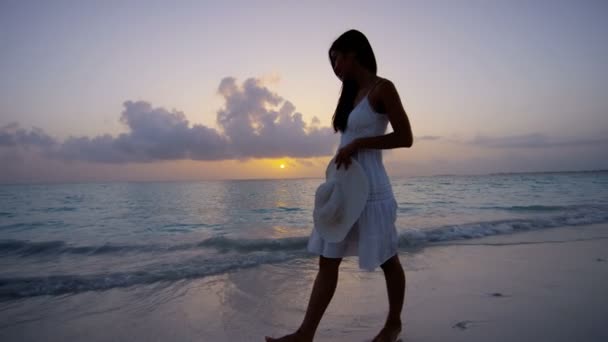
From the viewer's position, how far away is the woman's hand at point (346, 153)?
1.93 meters

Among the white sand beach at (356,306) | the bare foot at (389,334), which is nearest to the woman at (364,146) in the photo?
the bare foot at (389,334)

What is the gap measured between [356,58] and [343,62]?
3.1 inches

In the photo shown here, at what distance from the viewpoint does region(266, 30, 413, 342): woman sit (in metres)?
1.87

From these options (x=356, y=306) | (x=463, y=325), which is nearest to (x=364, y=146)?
(x=463, y=325)

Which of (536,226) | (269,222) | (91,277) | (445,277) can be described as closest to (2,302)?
(91,277)

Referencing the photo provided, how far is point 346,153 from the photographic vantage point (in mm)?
1958

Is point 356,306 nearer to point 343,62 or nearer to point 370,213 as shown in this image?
point 370,213

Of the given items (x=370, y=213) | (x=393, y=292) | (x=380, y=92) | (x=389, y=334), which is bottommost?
(x=389, y=334)

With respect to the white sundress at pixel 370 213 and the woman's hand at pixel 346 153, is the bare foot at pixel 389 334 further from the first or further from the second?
the woman's hand at pixel 346 153

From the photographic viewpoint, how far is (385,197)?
199 cm

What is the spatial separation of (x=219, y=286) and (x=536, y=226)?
7.79 m

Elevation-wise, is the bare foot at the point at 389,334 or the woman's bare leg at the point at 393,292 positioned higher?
the woman's bare leg at the point at 393,292

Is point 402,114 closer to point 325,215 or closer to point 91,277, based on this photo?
point 325,215

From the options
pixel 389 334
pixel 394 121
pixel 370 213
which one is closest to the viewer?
pixel 394 121
